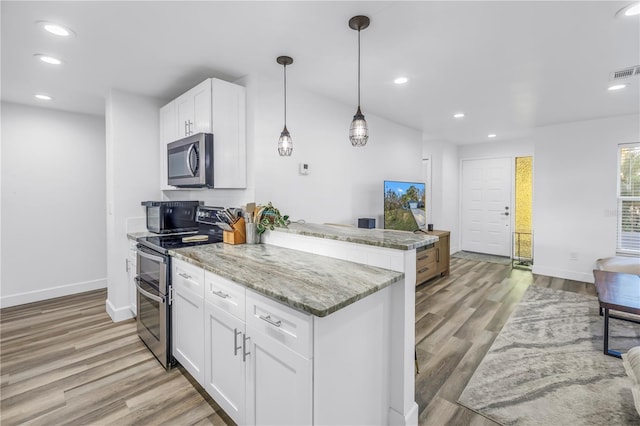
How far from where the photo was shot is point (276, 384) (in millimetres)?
1386

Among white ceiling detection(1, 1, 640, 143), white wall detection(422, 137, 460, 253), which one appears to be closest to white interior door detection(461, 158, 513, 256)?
white wall detection(422, 137, 460, 253)

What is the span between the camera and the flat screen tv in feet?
14.0

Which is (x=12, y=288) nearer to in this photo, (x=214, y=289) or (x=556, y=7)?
(x=214, y=289)

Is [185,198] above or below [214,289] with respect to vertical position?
above

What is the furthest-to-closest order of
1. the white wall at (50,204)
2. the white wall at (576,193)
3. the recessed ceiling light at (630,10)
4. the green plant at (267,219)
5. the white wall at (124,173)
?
the white wall at (576,193) < the white wall at (50,204) < the white wall at (124,173) < the green plant at (267,219) < the recessed ceiling light at (630,10)

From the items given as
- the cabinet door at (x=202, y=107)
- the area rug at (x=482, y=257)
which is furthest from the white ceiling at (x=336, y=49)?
the area rug at (x=482, y=257)

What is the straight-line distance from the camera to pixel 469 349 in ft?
8.64

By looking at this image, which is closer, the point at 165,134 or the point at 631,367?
the point at 631,367

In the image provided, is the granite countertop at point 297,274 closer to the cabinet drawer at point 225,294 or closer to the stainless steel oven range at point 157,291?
the cabinet drawer at point 225,294

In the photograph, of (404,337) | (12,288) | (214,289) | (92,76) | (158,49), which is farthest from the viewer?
(12,288)

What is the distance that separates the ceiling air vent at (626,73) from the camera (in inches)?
107

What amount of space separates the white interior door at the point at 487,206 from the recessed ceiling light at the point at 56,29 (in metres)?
6.87

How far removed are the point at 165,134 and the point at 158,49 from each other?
116 cm

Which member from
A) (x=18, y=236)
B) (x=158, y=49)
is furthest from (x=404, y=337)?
(x=18, y=236)
